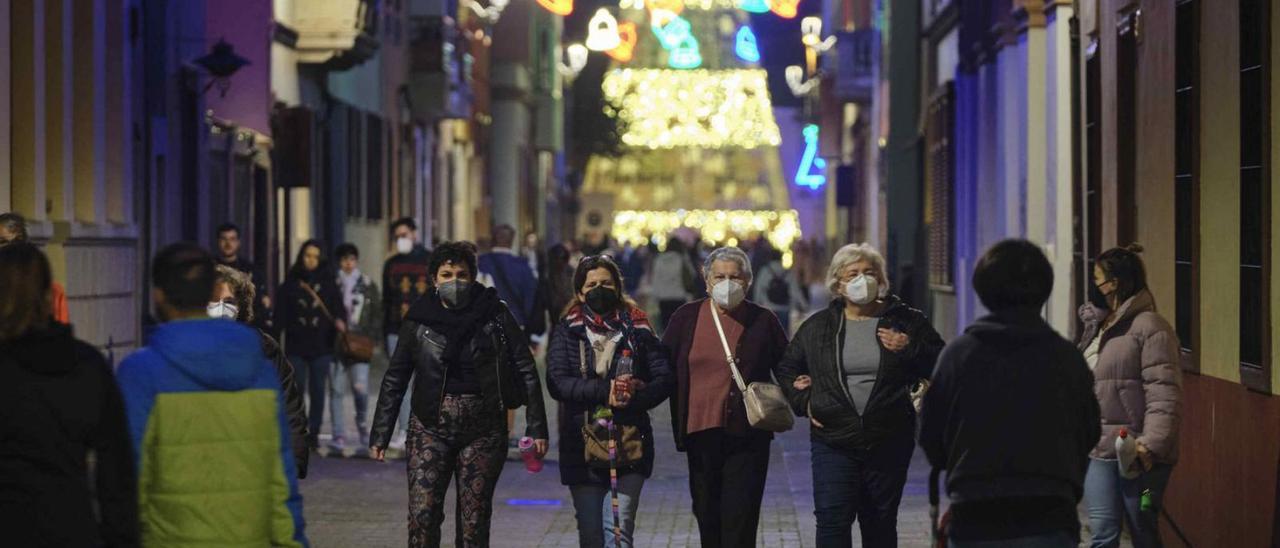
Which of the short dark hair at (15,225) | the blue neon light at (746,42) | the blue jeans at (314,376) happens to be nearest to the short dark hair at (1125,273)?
the short dark hair at (15,225)

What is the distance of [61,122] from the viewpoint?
1881 cm

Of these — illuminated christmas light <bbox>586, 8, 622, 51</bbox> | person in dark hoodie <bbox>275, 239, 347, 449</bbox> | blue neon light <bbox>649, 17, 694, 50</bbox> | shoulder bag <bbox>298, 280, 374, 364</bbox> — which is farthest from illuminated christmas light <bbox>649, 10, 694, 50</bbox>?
person in dark hoodie <bbox>275, 239, 347, 449</bbox>

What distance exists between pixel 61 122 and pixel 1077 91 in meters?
7.47

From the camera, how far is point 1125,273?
10.6m

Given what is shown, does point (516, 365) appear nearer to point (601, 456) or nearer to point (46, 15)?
point (601, 456)

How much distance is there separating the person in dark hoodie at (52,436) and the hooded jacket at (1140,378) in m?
4.87

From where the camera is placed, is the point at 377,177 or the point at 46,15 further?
the point at 377,177

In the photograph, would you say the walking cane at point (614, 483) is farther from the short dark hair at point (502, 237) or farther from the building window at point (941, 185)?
the building window at point (941, 185)

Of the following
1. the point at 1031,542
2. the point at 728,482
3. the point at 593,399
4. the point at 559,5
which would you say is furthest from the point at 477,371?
the point at 559,5

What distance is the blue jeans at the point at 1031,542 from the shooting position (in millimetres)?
7418

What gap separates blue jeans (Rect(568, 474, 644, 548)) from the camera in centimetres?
1108

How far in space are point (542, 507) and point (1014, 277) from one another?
27.9 feet

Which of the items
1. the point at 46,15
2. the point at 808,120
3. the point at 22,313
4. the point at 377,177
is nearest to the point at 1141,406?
the point at 22,313

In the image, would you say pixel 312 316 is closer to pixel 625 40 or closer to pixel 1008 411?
pixel 1008 411
